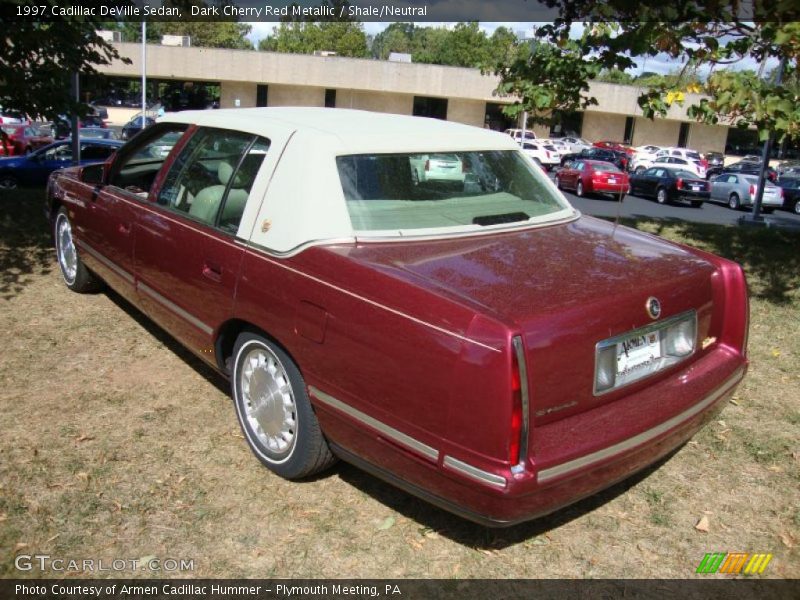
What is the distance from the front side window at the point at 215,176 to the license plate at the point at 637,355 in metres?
1.98

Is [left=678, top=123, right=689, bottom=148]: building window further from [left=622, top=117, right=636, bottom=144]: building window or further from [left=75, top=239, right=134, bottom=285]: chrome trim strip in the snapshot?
[left=75, top=239, right=134, bottom=285]: chrome trim strip

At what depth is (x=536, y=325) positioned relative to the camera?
2537 mm

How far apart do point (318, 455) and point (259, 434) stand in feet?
1.51

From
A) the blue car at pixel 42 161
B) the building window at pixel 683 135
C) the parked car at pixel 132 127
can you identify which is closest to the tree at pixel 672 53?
the blue car at pixel 42 161

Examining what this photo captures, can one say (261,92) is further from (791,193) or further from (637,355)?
(637,355)

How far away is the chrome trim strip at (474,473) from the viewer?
248 centimetres

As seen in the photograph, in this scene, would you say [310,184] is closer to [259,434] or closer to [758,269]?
[259,434]

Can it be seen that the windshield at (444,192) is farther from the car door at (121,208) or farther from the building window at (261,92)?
the building window at (261,92)

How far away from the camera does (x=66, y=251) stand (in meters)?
6.22

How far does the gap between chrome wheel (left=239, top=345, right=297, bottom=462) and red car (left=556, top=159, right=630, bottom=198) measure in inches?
873

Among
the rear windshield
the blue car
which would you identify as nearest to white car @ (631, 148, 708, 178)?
the rear windshield

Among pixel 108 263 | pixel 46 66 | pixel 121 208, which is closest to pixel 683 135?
pixel 46 66

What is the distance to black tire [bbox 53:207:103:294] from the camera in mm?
5966

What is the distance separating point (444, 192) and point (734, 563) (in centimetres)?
223
